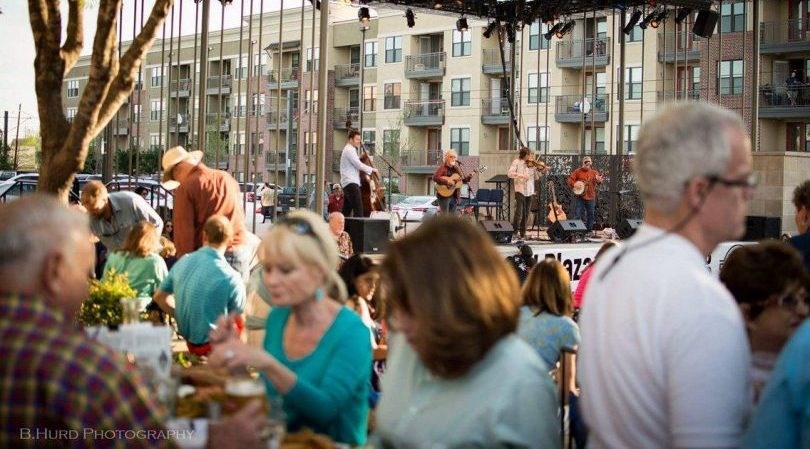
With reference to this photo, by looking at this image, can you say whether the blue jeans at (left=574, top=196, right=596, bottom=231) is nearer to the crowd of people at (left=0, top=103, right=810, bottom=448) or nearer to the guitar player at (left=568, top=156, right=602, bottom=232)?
the guitar player at (left=568, top=156, right=602, bottom=232)

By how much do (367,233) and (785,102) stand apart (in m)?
33.4

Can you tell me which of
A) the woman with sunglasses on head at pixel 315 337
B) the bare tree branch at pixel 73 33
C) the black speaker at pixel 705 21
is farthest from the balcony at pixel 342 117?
the woman with sunglasses on head at pixel 315 337

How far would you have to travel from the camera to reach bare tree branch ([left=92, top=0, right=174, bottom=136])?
256 inches

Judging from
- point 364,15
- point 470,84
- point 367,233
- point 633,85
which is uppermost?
point 470,84

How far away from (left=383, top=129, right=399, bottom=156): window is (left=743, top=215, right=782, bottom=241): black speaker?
132ft

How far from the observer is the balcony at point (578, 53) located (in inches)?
1925

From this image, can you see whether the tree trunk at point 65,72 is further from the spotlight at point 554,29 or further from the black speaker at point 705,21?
the black speaker at point 705,21

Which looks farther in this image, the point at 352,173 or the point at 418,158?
the point at 418,158

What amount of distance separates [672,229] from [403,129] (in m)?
57.9

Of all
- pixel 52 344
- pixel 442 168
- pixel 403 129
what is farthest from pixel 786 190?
pixel 403 129

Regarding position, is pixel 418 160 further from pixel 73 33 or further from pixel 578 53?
pixel 73 33

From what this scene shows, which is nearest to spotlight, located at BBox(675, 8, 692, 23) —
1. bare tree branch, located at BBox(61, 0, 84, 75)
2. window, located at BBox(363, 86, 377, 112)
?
bare tree branch, located at BBox(61, 0, 84, 75)

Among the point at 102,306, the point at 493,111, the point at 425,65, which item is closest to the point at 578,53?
the point at 493,111

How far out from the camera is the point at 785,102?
42.8 m
